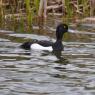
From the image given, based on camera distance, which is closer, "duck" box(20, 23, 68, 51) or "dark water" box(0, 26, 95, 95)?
"dark water" box(0, 26, 95, 95)

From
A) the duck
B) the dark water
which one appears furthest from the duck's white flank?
the dark water

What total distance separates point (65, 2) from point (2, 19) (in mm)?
2202

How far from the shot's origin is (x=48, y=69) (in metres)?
10.9

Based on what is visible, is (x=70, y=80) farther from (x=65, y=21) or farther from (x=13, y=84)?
(x=65, y=21)

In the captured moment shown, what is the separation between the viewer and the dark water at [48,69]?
9094 millimetres

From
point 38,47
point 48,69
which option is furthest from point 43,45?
point 48,69

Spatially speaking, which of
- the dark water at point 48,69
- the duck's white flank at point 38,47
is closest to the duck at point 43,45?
the duck's white flank at point 38,47

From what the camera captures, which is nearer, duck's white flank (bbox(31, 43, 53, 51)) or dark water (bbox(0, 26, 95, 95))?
dark water (bbox(0, 26, 95, 95))

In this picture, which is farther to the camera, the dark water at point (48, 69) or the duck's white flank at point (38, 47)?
the duck's white flank at point (38, 47)

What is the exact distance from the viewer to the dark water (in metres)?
9.09

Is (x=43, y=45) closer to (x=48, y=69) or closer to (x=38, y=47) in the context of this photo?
(x=38, y=47)

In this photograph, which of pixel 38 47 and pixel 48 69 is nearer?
pixel 48 69

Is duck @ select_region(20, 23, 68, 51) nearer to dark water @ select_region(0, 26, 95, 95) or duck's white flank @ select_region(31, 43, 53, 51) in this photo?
duck's white flank @ select_region(31, 43, 53, 51)

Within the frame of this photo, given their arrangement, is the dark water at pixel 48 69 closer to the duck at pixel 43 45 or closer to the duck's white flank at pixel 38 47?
the duck at pixel 43 45
